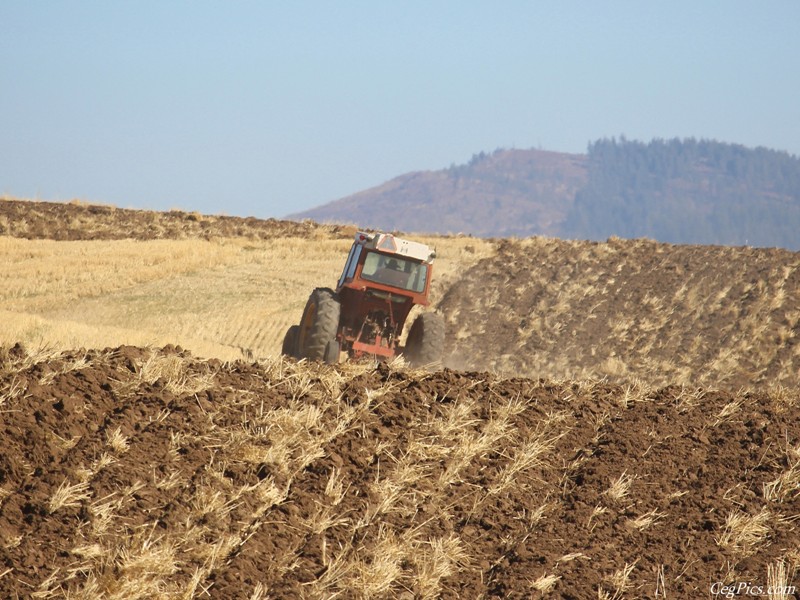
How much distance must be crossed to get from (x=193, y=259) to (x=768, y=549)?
21.8 metres

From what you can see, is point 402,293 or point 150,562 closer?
point 150,562

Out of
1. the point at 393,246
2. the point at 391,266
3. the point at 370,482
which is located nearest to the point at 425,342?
the point at 391,266

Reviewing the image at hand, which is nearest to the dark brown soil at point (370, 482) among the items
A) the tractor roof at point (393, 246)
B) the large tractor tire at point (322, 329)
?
the large tractor tire at point (322, 329)

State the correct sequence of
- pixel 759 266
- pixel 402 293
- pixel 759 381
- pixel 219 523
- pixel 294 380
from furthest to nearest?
pixel 759 266, pixel 759 381, pixel 402 293, pixel 294 380, pixel 219 523

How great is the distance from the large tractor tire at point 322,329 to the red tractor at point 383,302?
78mm

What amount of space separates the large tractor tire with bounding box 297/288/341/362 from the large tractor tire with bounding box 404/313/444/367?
1158 millimetres

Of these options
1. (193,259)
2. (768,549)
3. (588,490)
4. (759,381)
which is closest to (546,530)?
(588,490)

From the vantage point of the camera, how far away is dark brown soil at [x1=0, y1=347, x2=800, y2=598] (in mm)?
5676

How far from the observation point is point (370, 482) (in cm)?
668

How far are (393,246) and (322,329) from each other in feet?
5.76

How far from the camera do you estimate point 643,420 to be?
26.8 feet

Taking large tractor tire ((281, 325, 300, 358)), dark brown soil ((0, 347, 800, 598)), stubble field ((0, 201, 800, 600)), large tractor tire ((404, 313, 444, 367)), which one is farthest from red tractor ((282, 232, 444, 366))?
dark brown soil ((0, 347, 800, 598))

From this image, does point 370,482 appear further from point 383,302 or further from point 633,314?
point 633,314

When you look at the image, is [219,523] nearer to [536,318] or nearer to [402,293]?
[402,293]
